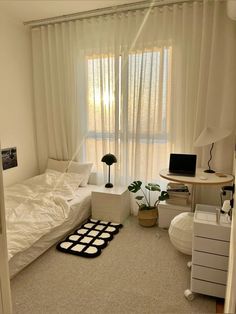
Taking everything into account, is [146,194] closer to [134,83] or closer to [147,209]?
[147,209]

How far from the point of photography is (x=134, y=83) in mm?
3025

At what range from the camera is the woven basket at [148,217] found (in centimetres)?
296

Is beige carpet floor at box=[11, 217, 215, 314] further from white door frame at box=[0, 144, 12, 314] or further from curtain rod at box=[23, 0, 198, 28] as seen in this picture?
curtain rod at box=[23, 0, 198, 28]

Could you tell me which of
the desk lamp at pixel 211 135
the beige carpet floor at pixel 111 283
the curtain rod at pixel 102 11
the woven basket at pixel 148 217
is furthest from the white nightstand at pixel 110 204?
the curtain rod at pixel 102 11

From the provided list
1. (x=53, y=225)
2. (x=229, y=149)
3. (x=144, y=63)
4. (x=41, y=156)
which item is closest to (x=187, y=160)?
(x=229, y=149)

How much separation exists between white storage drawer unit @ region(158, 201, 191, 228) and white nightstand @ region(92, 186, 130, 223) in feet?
1.53

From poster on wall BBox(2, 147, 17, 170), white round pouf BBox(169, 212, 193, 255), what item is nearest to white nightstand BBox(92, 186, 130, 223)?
white round pouf BBox(169, 212, 193, 255)

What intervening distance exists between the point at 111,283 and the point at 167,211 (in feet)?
3.77

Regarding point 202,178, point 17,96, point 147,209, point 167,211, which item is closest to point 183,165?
point 202,178

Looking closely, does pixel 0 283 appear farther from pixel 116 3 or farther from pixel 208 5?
pixel 208 5

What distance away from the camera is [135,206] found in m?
3.31

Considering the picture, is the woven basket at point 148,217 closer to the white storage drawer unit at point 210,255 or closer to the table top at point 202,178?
the table top at point 202,178

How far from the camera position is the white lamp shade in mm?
2518

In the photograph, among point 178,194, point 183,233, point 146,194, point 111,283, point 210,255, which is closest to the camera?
point 210,255
